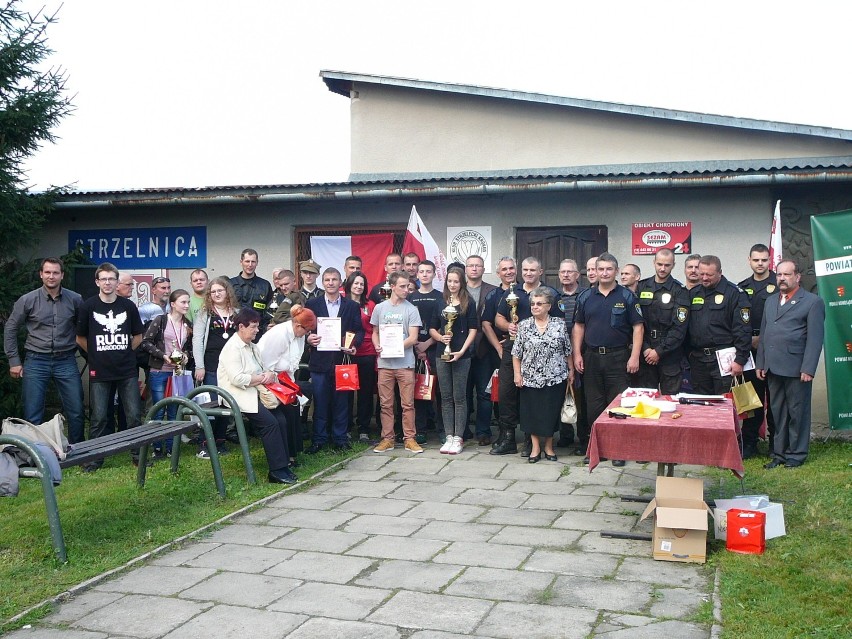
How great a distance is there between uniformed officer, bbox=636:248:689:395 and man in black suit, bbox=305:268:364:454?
10.4ft

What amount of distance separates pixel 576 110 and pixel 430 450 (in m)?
7.39

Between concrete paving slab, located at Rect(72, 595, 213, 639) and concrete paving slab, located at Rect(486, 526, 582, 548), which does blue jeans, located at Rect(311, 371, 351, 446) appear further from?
concrete paving slab, located at Rect(72, 595, 213, 639)

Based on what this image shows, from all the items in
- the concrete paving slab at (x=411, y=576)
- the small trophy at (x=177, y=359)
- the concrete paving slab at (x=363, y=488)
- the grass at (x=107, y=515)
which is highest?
the small trophy at (x=177, y=359)

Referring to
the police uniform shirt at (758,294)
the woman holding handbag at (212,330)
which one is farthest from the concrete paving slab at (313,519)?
the police uniform shirt at (758,294)

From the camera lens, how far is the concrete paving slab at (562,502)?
678 centimetres

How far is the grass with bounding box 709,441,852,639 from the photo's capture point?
4.33m

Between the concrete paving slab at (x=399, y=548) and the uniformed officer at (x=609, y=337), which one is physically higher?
the uniformed officer at (x=609, y=337)

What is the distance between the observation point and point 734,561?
17.6 ft

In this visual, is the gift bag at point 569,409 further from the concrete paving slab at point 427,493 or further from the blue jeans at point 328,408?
the blue jeans at point 328,408

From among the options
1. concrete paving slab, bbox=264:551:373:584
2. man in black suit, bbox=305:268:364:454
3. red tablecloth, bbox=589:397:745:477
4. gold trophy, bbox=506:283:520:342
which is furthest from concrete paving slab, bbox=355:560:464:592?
gold trophy, bbox=506:283:520:342

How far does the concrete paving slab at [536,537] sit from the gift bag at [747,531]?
41.6 inches

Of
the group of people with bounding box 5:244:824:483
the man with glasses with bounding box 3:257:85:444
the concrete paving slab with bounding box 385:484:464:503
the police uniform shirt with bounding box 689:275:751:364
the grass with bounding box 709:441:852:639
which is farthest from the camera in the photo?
the man with glasses with bounding box 3:257:85:444

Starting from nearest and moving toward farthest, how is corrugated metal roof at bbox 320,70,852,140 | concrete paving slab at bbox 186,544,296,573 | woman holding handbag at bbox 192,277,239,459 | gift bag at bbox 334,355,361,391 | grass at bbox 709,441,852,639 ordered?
grass at bbox 709,441,852,639 → concrete paving slab at bbox 186,544,296,573 → woman holding handbag at bbox 192,277,239,459 → gift bag at bbox 334,355,361,391 → corrugated metal roof at bbox 320,70,852,140

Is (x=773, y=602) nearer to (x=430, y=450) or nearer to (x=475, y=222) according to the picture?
(x=430, y=450)
